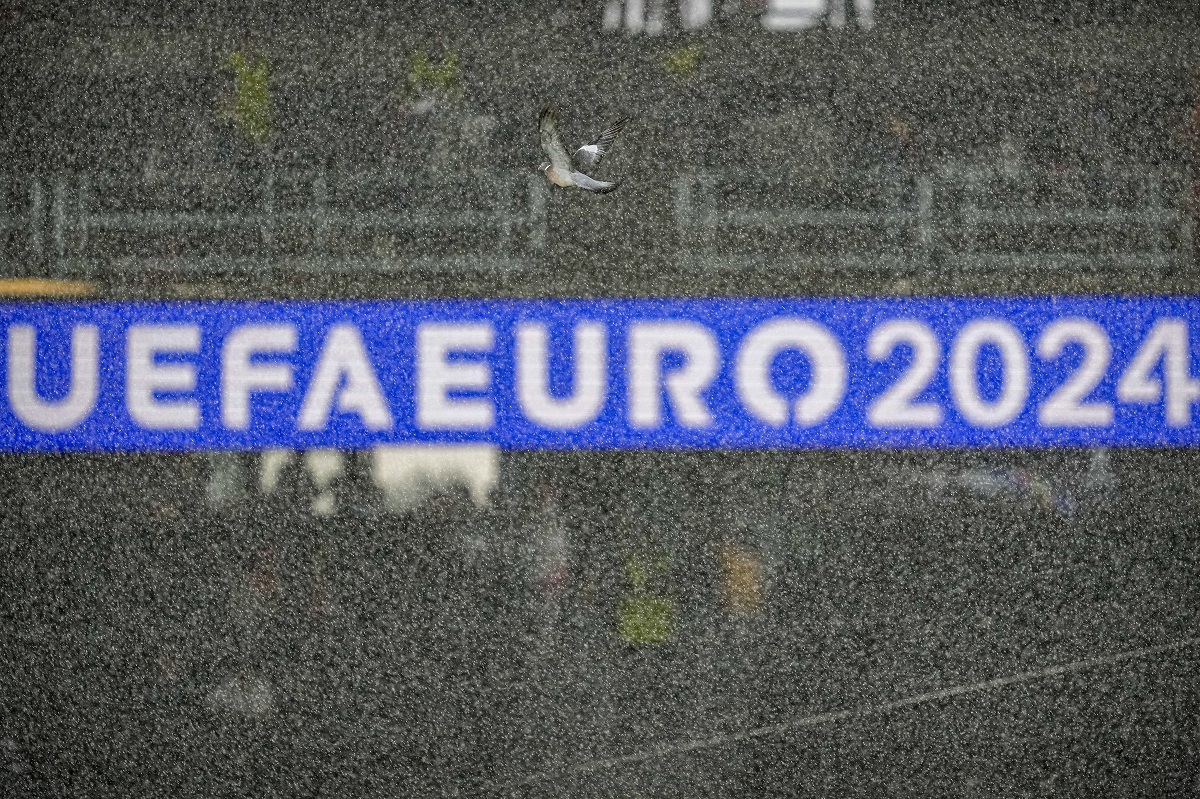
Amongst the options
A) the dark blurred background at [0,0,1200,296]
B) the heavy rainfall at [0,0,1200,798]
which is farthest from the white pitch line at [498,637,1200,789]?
the dark blurred background at [0,0,1200,296]

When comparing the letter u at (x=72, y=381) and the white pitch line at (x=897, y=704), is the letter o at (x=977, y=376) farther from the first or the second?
the letter u at (x=72, y=381)

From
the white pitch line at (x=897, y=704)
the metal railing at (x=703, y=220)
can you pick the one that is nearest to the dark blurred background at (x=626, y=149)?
the metal railing at (x=703, y=220)

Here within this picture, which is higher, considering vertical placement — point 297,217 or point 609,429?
point 297,217

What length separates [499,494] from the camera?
1.12 meters

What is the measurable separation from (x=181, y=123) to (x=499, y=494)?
61 cm

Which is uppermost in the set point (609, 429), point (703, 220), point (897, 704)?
point (703, 220)

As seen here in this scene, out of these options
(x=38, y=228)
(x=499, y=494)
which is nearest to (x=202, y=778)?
(x=499, y=494)

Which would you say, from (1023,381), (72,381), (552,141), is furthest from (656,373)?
(72,381)

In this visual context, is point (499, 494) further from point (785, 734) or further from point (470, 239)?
point (785, 734)

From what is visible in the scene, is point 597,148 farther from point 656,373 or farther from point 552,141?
point 656,373

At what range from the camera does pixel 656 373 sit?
1.11m

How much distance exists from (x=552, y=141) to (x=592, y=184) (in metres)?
0.07

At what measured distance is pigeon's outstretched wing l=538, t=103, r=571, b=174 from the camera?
3.62 feet

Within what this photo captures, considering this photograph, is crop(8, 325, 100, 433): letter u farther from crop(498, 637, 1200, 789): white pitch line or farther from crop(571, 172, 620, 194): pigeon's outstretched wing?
crop(498, 637, 1200, 789): white pitch line
